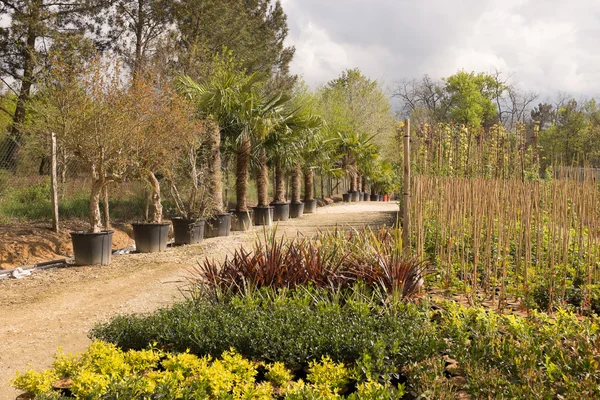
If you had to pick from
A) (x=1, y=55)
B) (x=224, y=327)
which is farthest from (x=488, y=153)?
(x=1, y=55)

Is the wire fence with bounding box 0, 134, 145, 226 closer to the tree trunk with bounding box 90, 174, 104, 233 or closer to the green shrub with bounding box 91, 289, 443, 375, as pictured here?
the tree trunk with bounding box 90, 174, 104, 233

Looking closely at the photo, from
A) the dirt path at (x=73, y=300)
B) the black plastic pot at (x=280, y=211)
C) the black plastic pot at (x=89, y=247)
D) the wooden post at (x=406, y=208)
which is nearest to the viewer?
the dirt path at (x=73, y=300)

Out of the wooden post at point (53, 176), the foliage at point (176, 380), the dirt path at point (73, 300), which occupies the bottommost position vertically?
the dirt path at point (73, 300)

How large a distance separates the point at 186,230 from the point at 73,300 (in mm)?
4112

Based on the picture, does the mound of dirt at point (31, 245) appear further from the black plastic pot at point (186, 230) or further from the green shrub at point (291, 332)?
the green shrub at point (291, 332)

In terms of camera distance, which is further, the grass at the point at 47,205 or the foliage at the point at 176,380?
the grass at the point at 47,205

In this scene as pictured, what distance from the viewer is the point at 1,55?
16344mm

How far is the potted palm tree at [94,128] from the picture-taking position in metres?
7.80

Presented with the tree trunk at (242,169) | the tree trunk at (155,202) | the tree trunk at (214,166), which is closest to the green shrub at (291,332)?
the tree trunk at (155,202)

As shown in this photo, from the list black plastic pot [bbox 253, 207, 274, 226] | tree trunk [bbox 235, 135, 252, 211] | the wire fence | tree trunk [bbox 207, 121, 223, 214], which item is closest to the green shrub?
the wire fence

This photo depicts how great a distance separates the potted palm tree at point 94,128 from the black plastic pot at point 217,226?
2866 mm

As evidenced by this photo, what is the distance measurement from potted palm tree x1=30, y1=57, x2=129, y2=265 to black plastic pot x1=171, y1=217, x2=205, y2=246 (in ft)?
5.70

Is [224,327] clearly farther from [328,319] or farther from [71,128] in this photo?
[71,128]

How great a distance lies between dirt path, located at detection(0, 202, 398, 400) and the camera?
4320mm
